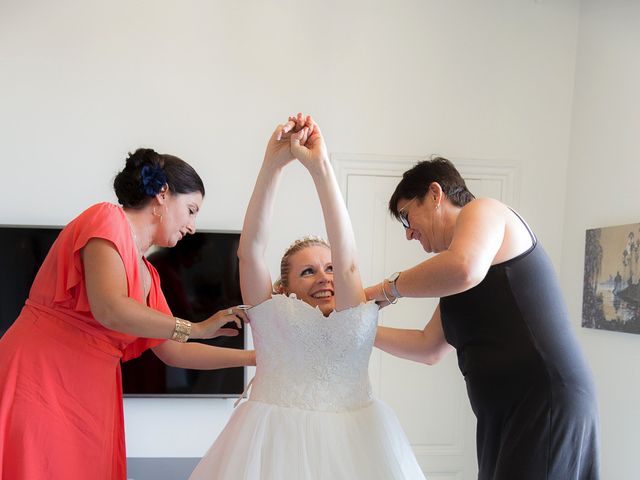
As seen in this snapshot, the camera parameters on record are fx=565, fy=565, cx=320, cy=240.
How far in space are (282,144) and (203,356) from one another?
2.52 feet

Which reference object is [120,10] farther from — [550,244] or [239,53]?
[550,244]

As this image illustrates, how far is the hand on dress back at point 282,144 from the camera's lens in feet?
4.66

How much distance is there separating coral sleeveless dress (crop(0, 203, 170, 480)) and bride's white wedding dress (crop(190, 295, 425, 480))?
0.96 ft

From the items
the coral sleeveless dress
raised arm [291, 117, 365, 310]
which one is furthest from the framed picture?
the coral sleeveless dress

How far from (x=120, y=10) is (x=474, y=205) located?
2.56m

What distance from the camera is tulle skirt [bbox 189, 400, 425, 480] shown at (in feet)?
4.27

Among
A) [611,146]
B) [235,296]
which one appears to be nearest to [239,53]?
[235,296]

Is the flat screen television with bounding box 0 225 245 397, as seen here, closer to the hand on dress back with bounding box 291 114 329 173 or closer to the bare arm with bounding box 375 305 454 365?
the bare arm with bounding box 375 305 454 365

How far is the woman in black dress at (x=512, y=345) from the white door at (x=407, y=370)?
1.68 metres

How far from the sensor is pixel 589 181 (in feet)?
10.4

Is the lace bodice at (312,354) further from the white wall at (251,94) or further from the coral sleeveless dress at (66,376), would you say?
the white wall at (251,94)

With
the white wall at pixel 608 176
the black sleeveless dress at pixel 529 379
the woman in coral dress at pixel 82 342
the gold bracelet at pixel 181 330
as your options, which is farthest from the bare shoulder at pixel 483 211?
the white wall at pixel 608 176

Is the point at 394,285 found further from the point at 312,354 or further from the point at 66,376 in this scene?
the point at 66,376

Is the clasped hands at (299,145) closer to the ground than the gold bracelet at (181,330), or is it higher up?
higher up
